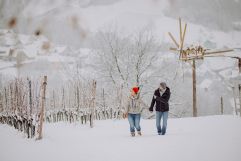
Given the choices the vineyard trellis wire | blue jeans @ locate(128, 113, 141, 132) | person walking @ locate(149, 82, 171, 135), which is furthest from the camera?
the vineyard trellis wire

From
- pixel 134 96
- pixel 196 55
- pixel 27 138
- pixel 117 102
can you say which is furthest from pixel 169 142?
pixel 196 55

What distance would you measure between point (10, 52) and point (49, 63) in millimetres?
20911

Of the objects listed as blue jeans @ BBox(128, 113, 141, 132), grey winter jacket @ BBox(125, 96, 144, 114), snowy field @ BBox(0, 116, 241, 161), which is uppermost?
grey winter jacket @ BBox(125, 96, 144, 114)

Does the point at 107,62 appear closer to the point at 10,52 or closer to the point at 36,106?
the point at 36,106

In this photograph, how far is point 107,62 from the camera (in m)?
30.9

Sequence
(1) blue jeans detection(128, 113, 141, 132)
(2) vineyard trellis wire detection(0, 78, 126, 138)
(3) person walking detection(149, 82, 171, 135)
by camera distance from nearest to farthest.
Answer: (3) person walking detection(149, 82, 171, 135) < (1) blue jeans detection(128, 113, 141, 132) < (2) vineyard trellis wire detection(0, 78, 126, 138)

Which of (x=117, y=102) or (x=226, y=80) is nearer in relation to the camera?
(x=117, y=102)

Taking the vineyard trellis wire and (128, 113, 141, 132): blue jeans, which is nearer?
(128, 113, 141, 132): blue jeans

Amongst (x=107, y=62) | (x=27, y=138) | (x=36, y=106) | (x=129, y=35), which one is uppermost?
(x=129, y=35)

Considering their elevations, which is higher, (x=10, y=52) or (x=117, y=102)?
(x=10, y=52)

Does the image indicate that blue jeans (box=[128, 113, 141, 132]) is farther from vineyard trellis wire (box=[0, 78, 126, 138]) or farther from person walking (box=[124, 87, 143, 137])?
vineyard trellis wire (box=[0, 78, 126, 138])

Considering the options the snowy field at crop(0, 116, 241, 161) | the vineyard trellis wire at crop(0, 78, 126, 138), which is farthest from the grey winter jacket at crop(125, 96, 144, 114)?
the vineyard trellis wire at crop(0, 78, 126, 138)

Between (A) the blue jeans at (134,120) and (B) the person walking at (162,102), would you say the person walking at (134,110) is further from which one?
(B) the person walking at (162,102)

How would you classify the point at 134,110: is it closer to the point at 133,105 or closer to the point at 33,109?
the point at 133,105
